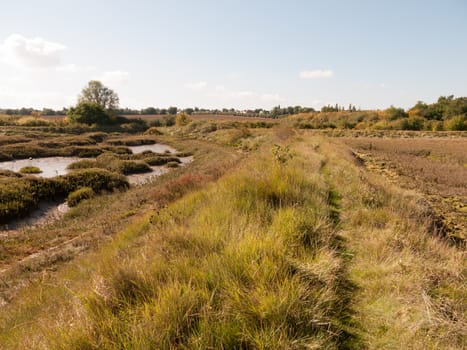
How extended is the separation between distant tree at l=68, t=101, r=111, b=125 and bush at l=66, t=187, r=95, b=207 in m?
51.5

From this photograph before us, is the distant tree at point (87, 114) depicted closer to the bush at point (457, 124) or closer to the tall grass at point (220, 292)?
the tall grass at point (220, 292)

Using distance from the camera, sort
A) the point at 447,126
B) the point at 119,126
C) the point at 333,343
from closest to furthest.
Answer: the point at 333,343 < the point at 447,126 < the point at 119,126

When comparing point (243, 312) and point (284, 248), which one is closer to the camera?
point (243, 312)

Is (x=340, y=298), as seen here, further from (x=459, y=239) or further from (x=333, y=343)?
(x=459, y=239)

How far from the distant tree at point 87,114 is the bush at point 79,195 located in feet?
169

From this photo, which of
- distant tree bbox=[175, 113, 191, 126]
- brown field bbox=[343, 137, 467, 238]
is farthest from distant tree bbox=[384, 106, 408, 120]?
distant tree bbox=[175, 113, 191, 126]

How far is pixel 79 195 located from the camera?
47.5 ft

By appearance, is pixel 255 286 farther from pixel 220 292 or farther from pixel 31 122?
pixel 31 122

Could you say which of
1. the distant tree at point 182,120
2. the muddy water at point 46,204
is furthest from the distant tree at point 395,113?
the muddy water at point 46,204

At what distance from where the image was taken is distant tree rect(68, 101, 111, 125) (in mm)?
58312

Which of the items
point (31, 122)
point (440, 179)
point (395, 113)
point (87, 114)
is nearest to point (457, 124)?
point (395, 113)

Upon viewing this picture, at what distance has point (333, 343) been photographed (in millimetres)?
2447

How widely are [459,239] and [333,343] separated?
735 cm

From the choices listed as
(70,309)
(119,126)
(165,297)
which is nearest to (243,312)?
(165,297)
